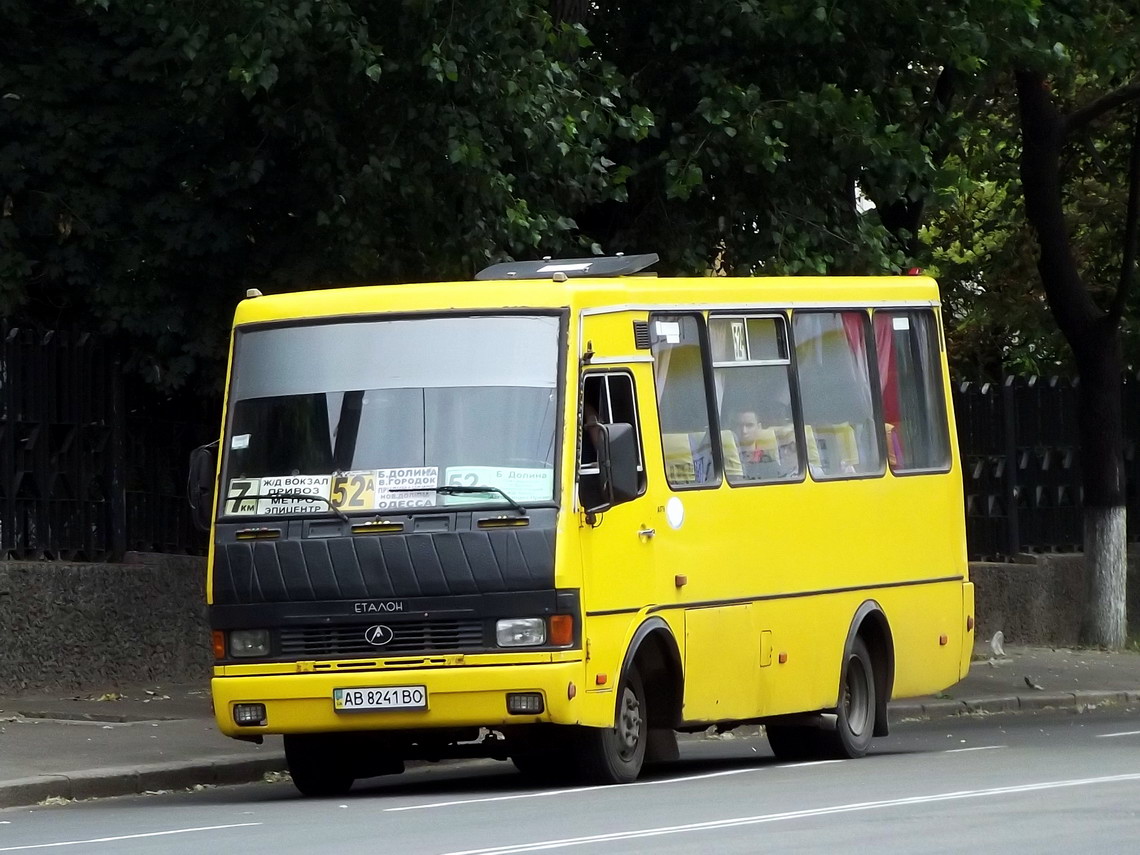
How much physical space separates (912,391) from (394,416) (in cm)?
519

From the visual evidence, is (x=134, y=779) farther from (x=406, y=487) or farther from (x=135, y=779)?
(x=406, y=487)

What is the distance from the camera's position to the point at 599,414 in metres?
13.5

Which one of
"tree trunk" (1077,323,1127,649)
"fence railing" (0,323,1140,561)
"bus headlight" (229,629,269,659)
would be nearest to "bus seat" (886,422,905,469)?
"bus headlight" (229,629,269,659)

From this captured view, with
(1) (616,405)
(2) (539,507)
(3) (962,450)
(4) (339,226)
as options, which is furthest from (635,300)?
(3) (962,450)

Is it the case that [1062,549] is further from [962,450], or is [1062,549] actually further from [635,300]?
Result: [635,300]

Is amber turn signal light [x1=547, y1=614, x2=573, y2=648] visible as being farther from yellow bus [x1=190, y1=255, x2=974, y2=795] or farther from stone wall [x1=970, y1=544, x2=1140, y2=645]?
stone wall [x1=970, y1=544, x2=1140, y2=645]

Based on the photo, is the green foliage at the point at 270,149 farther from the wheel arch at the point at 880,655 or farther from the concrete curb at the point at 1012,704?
the concrete curb at the point at 1012,704

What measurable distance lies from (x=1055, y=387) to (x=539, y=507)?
17946 mm

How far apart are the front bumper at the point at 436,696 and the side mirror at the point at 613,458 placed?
3.11 feet

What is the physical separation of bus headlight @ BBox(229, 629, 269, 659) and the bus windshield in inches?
25.6

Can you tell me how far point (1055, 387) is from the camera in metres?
29.7

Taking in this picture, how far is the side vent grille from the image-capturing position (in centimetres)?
1394

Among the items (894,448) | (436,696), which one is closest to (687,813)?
(436,696)

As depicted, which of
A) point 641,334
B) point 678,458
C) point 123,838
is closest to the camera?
point 123,838
